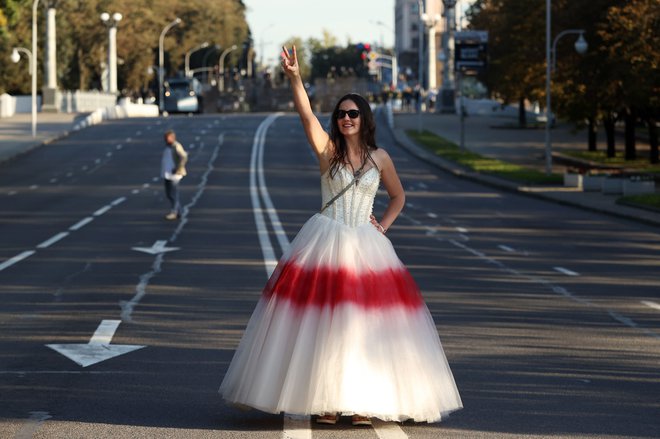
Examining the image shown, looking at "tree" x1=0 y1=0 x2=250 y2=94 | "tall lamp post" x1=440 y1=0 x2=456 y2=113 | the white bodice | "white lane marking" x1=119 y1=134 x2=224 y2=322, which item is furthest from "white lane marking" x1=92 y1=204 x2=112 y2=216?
"tree" x1=0 y1=0 x2=250 y2=94

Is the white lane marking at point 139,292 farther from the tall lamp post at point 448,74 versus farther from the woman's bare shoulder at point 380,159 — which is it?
the tall lamp post at point 448,74

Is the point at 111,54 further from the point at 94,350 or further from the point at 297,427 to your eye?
the point at 297,427

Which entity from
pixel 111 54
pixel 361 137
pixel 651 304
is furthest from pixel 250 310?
pixel 111 54

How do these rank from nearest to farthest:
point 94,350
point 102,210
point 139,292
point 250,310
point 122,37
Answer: point 94,350, point 250,310, point 139,292, point 102,210, point 122,37

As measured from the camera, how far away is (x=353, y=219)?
29.3 ft

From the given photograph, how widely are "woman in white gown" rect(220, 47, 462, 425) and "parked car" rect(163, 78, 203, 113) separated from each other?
127962 mm

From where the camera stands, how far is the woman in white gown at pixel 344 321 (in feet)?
27.2

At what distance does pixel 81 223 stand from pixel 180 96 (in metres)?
106

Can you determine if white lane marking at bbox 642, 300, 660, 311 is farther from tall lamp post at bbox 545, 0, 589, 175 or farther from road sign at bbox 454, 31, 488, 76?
road sign at bbox 454, 31, 488, 76

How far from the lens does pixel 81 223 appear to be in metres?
31.6

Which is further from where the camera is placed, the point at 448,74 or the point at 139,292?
the point at 448,74

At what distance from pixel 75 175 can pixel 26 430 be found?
45.2 metres

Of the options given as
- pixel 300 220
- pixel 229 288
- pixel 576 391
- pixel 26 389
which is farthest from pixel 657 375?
pixel 300 220

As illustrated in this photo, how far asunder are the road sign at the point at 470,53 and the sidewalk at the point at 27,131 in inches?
784
